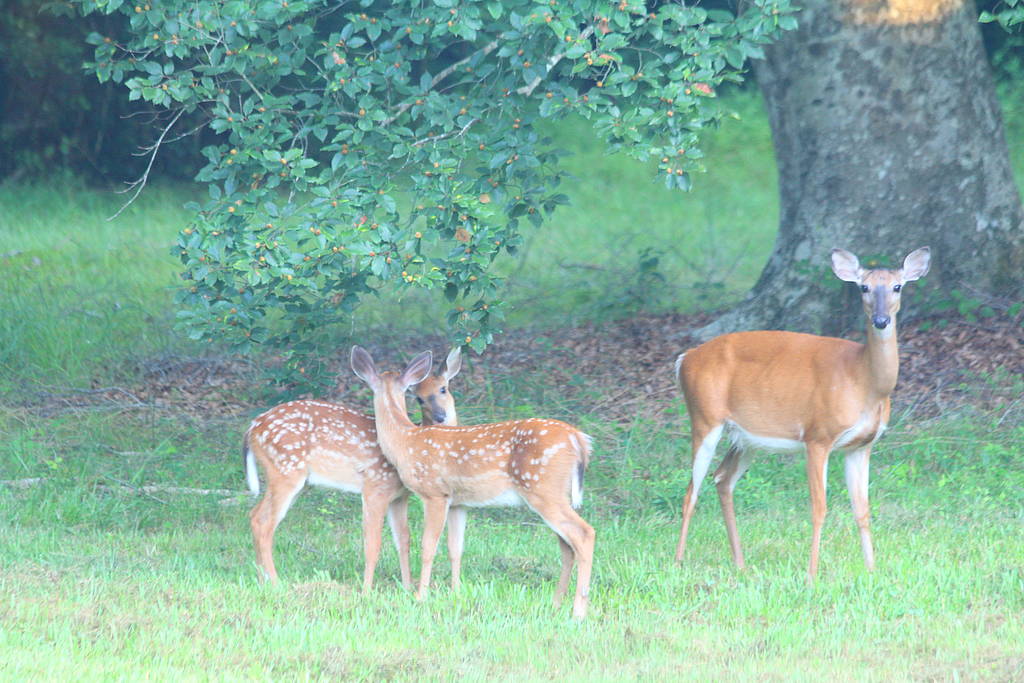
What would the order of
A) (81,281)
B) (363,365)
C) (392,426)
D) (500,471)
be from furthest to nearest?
(81,281), (363,365), (392,426), (500,471)

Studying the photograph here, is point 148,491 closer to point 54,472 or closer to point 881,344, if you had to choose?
point 54,472

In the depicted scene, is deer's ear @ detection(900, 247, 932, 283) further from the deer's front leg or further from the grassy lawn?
the deer's front leg

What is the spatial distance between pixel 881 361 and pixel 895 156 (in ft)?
14.8

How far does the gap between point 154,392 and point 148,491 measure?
8.31 feet

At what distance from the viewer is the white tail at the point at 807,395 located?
6922 millimetres

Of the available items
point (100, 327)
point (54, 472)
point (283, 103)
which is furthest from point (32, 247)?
point (283, 103)

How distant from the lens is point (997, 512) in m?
7.84

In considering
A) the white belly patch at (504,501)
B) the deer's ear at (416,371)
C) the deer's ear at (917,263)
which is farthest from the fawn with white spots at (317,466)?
the deer's ear at (917,263)

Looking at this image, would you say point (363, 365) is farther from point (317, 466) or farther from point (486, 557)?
point (486, 557)

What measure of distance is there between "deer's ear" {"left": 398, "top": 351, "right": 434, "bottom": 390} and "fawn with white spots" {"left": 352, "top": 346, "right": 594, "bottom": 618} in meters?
Result: 0.15

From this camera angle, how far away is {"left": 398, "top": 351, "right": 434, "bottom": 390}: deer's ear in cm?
725

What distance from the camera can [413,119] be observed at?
8016mm

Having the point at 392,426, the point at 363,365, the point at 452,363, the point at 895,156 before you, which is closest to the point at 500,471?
the point at 392,426

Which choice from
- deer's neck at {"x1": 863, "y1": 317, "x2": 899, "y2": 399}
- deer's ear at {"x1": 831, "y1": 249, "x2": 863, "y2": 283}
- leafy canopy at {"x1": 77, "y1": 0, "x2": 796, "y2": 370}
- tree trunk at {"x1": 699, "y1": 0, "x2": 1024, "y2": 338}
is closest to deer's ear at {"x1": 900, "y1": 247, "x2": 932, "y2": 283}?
deer's ear at {"x1": 831, "y1": 249, "x2": 863, "y2": 283}
